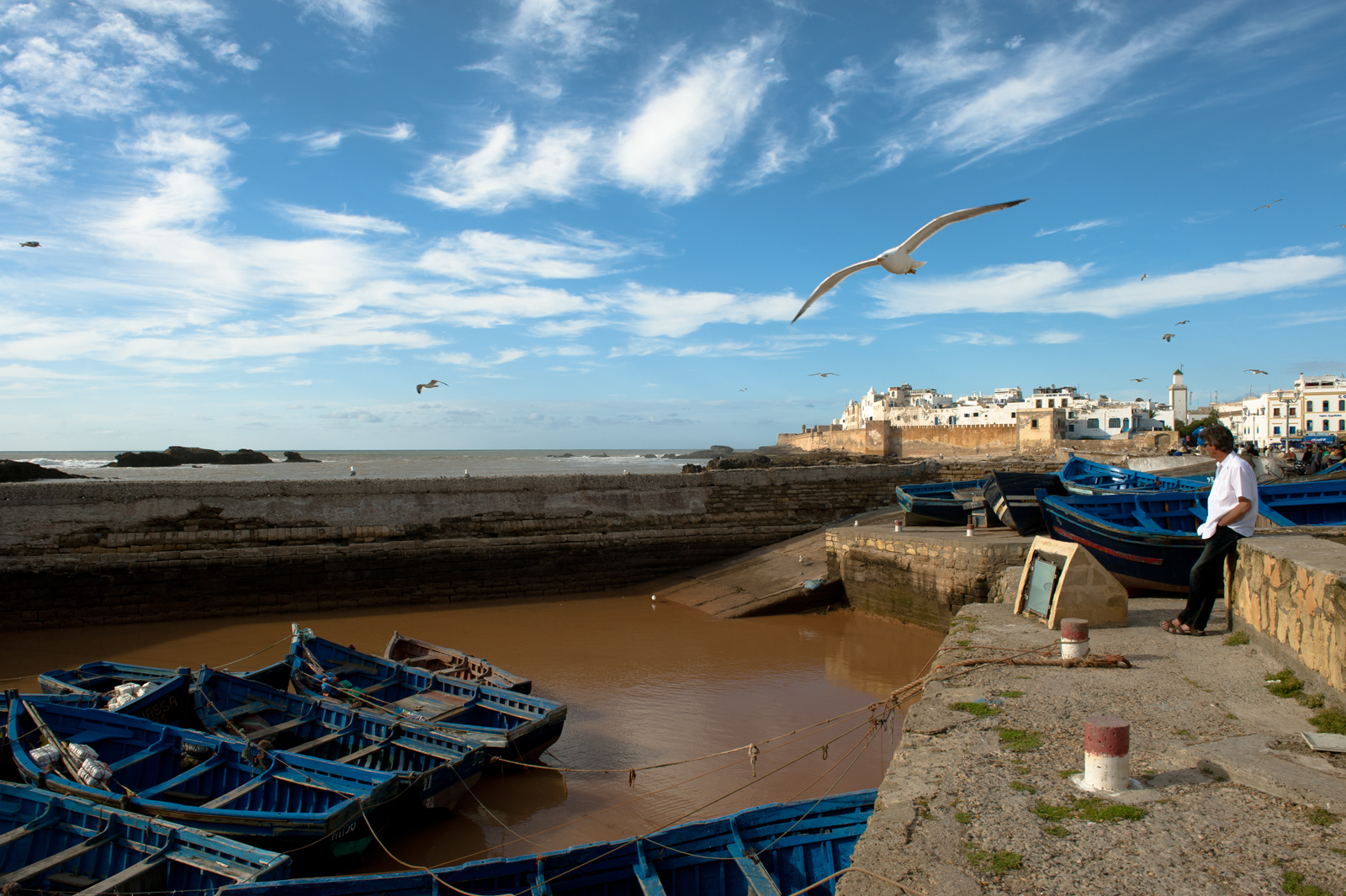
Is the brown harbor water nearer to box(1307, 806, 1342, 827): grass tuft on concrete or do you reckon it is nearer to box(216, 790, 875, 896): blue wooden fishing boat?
box(216, 790, 875, 896): blue wooden fishing boat

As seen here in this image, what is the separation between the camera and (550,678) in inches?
378

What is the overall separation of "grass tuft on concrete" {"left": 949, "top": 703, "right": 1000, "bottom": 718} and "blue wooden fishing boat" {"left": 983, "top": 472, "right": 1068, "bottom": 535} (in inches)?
331

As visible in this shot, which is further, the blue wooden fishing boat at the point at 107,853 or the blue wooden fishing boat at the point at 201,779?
the blue wooden fishing boat at the point at 201,779

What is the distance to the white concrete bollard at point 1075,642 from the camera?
5.04 metres

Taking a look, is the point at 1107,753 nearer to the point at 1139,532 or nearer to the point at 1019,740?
the point at 1019,740

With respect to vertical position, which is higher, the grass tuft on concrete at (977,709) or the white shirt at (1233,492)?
the white shirt at (1233,492)

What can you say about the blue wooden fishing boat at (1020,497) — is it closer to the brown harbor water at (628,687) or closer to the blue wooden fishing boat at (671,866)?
the brown harbor water at (628,687)

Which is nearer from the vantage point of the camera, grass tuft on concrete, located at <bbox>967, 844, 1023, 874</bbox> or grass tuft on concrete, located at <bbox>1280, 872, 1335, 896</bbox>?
grass tuft on concrete, located at <bbox>1280, 872, 1335, 896</bbox>

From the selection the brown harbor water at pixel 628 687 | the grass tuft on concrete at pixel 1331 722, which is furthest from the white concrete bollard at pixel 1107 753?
the brown harbor water at pixel 628 687

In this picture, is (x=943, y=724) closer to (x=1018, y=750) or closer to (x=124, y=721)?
(x=1018, y=750)

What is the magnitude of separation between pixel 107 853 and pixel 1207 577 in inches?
307

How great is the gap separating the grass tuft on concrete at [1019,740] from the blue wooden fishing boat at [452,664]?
205 inches

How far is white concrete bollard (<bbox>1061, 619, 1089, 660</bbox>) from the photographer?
5035mm

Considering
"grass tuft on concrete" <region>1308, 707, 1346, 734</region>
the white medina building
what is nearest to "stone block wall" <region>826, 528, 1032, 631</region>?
"grass tuft on concrete" <region>1308, 707, 1346, 734</region>
